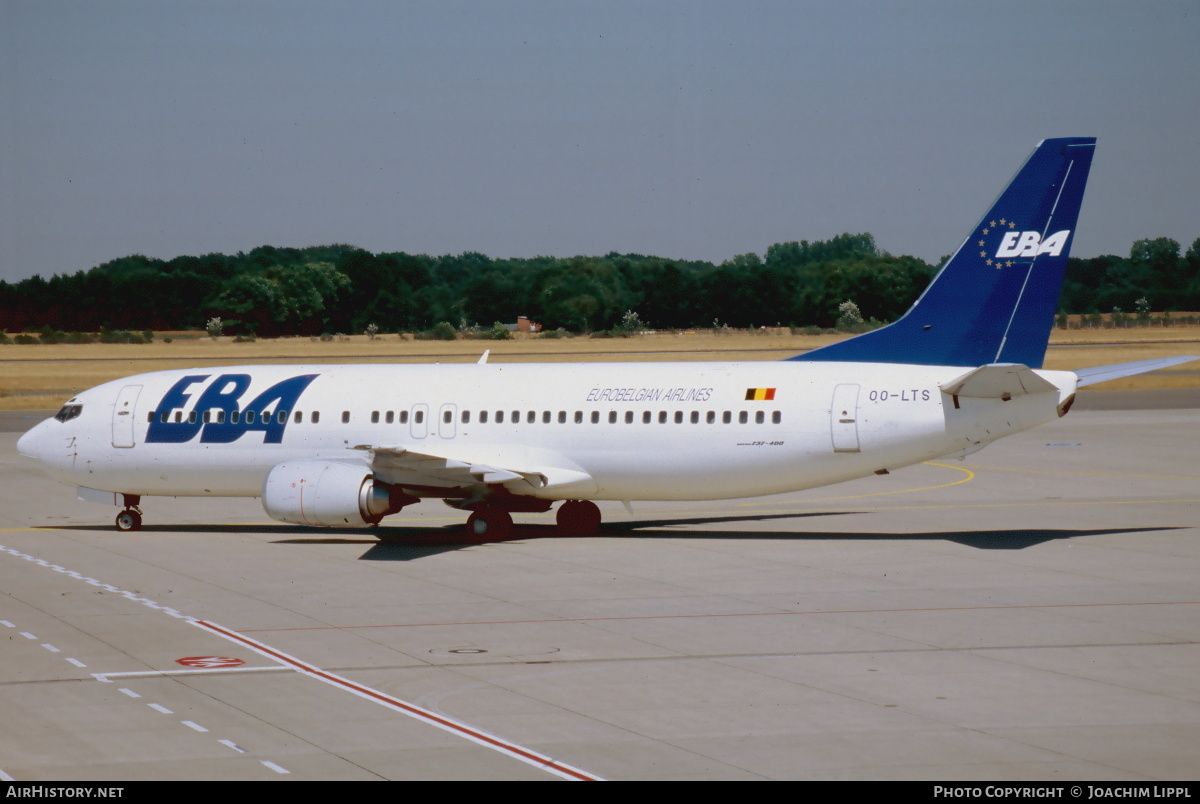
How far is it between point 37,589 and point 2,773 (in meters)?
13.0

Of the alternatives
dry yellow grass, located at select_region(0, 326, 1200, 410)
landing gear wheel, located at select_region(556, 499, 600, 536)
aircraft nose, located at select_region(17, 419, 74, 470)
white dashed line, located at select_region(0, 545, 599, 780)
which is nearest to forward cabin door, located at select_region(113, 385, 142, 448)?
aircraft nose, located at select_region(17, 419, 74, 470)

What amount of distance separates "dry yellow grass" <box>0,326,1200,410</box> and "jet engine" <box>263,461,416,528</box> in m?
53.1

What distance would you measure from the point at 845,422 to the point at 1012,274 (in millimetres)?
4750

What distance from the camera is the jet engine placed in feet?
104

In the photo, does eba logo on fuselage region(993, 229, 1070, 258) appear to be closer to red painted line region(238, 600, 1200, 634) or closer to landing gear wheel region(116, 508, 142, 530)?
red painted line region(238, 600, 1200, 634)

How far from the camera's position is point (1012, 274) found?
30.8 metres

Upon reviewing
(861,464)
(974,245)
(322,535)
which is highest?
(974,245)

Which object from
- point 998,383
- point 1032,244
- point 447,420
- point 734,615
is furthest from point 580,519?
point 1032,244

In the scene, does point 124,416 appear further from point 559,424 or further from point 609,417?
point 609,417

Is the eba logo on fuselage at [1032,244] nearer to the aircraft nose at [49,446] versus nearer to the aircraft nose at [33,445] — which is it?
the aircraft nose at [49,446]

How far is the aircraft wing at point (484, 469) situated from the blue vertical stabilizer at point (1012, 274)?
26.8 ft

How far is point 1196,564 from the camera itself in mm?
28422
